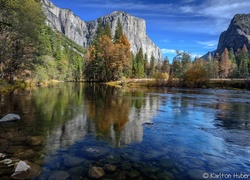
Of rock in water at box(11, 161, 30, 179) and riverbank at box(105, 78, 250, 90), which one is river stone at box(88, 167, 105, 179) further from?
riverbank at box(105, 78, 250, 90)

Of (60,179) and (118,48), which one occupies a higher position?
(118,48)

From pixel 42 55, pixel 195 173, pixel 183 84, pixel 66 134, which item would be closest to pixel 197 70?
pixel 183 84

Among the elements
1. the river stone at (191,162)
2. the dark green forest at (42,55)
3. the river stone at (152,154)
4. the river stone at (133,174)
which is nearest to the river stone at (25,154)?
the river stone at (133,174)

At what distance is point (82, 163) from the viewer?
24.2 feet

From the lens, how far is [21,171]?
6277 millimetres

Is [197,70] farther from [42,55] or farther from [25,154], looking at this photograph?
[25,154]

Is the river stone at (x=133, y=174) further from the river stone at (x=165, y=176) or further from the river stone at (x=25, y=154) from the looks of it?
the river stone at (x=25, y=154)

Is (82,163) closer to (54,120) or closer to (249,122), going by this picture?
(54,120)

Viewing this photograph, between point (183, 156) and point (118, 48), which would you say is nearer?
point (183, 156)

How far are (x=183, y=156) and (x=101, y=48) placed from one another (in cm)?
6343

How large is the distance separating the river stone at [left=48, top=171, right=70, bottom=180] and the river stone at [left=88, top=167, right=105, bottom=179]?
0.70m

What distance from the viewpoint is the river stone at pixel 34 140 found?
30.1ft

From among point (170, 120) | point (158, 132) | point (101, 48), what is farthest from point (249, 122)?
point (101, 48)

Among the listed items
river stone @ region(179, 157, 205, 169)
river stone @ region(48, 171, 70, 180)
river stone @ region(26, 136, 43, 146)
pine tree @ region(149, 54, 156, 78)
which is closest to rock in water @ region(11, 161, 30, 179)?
river stone @ region(48, 171, 70, 180)
